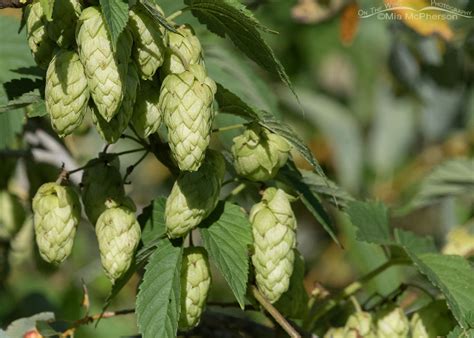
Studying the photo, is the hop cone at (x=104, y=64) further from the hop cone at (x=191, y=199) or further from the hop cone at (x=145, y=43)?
the hop cone at (x=191, y=199)

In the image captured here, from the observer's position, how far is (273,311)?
5.74 feet

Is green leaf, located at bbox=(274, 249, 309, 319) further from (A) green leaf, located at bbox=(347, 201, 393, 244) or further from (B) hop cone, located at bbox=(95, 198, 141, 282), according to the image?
(B) hop cone, located at bbox=(95, 198, 141, 282)

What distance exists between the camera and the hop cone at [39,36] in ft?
5.17

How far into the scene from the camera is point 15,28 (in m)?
2.33

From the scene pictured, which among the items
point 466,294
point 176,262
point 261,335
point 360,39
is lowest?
point 360,39

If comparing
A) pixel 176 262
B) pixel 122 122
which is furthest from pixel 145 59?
pixel 176 262

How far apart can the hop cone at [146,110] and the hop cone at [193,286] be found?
0.82 ft

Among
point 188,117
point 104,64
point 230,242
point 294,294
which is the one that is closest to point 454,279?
point 294,294

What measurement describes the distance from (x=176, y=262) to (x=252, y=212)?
0.18 meters

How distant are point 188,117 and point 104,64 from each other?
145 millimetres

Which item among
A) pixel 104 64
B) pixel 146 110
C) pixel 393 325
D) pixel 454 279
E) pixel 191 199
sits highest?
pixel 104 64

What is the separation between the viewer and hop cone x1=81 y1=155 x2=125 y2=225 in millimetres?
1705

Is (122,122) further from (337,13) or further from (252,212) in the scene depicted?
(337,13)

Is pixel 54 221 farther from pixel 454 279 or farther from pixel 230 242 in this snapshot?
pixel 454 279
